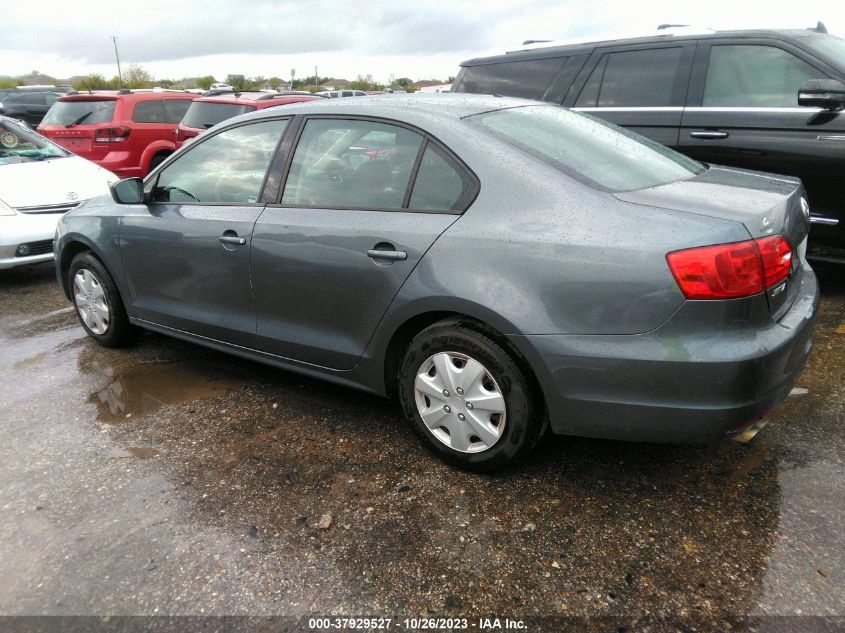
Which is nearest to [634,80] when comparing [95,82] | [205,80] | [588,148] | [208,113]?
[588,148]

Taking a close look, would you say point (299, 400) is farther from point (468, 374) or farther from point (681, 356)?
point (681, 356)

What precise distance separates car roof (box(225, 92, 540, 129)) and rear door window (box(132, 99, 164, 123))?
7.79 m

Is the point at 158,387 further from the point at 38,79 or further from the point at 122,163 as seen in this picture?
the point at 38,79

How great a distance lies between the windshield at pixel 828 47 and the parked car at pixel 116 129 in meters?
8.58

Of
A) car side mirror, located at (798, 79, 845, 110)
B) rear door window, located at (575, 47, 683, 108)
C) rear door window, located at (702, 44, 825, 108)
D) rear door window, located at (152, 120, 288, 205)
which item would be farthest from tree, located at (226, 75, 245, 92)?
car side mirror, located at (798, 79, 845, 110)

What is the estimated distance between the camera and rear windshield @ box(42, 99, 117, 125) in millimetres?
10266

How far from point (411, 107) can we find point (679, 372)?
1.64 m

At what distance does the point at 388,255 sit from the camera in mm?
2824

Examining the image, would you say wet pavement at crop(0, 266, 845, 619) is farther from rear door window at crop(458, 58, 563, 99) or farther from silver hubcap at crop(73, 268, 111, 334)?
rear door window at crop(458, 58, 563, 99)

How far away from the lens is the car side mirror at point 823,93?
167 inches

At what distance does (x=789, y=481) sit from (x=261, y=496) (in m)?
2.12

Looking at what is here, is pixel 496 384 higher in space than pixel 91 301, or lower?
higher

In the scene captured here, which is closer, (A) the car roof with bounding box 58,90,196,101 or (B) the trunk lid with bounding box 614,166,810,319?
(B) the trunk lid with bounding box 614,166,810,319

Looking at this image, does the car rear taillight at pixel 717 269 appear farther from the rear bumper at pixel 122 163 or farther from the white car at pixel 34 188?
the rear bumper at pixel 122 163
